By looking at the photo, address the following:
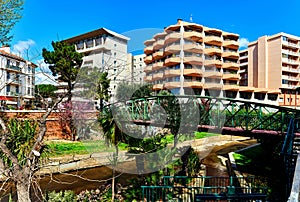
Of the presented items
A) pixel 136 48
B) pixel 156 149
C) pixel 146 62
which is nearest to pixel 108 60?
pixel 136 48

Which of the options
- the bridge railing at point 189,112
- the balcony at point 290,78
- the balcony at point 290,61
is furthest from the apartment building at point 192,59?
the balcony at point 290,78

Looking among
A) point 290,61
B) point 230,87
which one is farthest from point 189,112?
point 290,61

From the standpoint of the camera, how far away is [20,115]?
13734 mm

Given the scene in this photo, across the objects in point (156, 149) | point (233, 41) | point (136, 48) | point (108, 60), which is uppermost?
point (233, 41)

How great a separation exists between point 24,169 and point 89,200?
8.99ft

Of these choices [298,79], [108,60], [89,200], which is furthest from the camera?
[298,79]

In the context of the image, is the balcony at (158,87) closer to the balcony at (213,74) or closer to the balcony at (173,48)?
the balcony at (173,48)

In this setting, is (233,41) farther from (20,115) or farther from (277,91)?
(20,115)

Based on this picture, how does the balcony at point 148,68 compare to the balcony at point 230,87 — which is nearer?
the balcony at point 148,68

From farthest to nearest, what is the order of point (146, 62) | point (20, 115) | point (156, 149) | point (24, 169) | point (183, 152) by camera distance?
point (20, 115)
point (183, 152)
point (156, 149)
point (146, 62)
point (24, 169)

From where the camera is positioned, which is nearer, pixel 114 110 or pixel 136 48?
pixel 136 48

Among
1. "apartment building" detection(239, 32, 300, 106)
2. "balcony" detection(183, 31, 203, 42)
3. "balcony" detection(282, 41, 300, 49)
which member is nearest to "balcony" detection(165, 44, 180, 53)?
"balcony" detection(183, 31, 203, 42)

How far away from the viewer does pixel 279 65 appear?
113 ft

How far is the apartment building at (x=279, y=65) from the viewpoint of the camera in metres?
34.4
